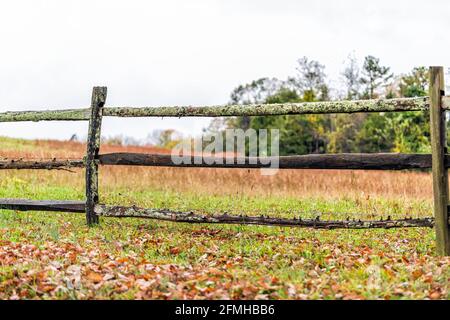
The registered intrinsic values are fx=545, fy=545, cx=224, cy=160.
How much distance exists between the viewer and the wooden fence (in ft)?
22.1

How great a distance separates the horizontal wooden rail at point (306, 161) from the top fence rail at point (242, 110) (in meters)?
0.62

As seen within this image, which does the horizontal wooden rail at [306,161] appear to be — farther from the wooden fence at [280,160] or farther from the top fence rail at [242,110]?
the top fence rail at [242,110]

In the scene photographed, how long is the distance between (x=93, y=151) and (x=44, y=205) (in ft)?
4.39

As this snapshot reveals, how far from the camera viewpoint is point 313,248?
276 inches

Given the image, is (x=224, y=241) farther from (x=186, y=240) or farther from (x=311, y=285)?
(x=311, y=285)

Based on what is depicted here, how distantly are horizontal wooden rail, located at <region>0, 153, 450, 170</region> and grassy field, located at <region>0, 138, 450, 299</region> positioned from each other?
939 millimetres

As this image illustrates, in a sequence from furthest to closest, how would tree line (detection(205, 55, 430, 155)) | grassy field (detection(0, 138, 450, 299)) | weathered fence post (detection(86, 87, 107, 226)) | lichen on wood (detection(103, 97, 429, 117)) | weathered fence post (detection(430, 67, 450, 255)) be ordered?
tree line (detection(205, 55, 430, 155))
weathered fence post (detection(86, 87, 107, 226))
lichen on wood (detection(103, 97, 429, 117))
weathered fence post (detection(430, 67, 450, 255))
grassy field (detection(0, 138, 450, 299))

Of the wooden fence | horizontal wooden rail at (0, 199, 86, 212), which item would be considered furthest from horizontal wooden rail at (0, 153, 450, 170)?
horizontal wooden rail at (0, 199, 86, 212)

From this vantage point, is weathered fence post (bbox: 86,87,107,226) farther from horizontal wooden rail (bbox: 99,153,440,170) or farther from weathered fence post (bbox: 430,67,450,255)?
weathered fence post (bbox: 430,67,450,255)

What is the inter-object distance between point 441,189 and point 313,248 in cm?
174

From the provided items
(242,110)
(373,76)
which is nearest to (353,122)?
(373,76)

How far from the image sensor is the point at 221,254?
6.65 meters

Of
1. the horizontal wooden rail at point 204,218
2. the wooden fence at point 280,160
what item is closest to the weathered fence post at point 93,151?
the wooden fence at point 280,160
